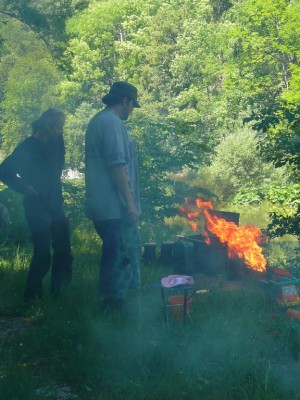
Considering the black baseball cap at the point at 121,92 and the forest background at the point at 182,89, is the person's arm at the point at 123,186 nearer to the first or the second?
the black baseball cap at the point at 121,92

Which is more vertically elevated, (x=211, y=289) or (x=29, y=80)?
(x=29, y=80)

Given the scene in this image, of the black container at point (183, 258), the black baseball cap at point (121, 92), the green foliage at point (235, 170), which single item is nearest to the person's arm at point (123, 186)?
A: the black baseball cap at point (121, 92)

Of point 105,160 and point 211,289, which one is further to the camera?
point 211,289

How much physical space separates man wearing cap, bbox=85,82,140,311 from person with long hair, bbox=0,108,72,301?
3.03ft

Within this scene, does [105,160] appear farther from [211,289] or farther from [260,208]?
[260,208]

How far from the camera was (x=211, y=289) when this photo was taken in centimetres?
685

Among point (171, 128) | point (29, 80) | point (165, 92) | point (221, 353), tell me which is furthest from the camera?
→ point (29, 80)

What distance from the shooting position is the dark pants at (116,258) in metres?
5.24

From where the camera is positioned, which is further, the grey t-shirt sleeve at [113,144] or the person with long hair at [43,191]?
the person with long hair at [43,191]

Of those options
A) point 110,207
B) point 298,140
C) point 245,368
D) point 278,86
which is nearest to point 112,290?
point 110,207

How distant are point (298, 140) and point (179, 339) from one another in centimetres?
329

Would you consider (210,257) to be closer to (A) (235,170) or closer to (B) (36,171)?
(B) (36,171)

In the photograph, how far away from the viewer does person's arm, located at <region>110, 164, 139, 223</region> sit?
5102mm

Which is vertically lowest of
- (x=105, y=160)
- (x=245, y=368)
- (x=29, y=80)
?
(x=245, y=368)
